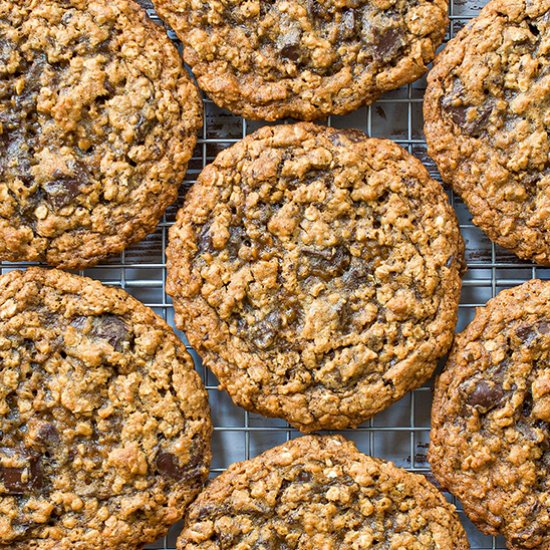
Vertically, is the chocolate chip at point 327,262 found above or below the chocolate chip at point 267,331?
above

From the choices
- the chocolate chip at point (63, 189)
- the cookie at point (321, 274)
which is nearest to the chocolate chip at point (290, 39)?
the cookie at point (321, 274)

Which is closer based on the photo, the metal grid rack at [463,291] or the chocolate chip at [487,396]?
the chocolate chip at [487,396]

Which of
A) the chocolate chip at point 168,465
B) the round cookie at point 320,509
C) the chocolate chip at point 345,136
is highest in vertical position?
the chocolate chip at point 345,136

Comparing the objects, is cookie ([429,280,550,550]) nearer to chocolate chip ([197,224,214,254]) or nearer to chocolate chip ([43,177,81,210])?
chocolate chip ([197,224,214,254])

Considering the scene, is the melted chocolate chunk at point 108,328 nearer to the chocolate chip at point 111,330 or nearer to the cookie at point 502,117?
the chocolate chip at point 111,330

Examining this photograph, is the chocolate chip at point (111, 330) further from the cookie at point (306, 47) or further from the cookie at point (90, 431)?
the cookie at point (306, 47)

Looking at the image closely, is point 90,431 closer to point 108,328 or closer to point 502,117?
point 108,328
